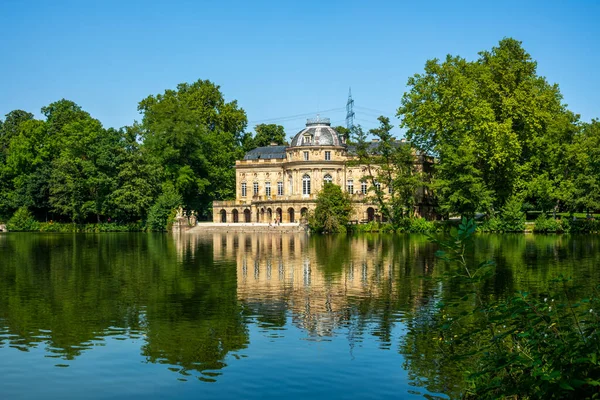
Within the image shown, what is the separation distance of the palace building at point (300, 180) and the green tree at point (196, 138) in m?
3.87

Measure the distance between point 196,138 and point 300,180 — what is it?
10.5 metres

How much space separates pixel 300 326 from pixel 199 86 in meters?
71.8

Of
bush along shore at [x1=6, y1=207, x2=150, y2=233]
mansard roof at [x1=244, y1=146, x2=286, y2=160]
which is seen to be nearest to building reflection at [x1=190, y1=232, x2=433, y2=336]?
bush along shore at [x1=6, y1=207, x2=150, y2=233]

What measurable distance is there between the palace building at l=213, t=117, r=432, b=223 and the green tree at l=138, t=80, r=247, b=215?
3.87 m

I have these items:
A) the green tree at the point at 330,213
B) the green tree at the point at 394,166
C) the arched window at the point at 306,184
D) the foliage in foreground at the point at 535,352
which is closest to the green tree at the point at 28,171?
the arched window at the point at 306,184

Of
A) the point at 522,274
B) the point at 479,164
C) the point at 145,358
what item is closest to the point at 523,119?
the point at 479,164

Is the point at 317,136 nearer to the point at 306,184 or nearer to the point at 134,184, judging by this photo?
the point at 306,184

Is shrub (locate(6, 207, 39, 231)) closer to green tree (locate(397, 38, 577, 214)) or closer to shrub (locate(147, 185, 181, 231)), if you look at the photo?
shrub (locate(147, 185, 181, 231))

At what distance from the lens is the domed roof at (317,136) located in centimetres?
7012

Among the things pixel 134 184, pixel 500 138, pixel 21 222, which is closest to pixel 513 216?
pixel 500 138

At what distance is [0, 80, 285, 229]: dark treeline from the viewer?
64562 mm

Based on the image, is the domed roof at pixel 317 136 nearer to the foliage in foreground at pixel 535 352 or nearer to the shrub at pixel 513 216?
the shrub at pixel 513 216

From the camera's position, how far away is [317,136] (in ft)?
230

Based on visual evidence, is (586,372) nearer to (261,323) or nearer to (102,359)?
(102,359)
